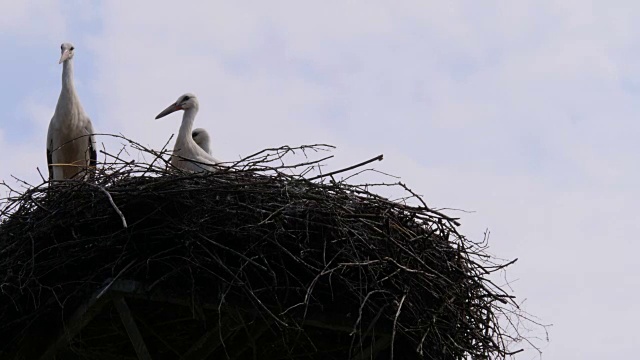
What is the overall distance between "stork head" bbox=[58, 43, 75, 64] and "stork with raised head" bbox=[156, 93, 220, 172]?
79 centimetres

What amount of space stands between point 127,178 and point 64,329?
86cm

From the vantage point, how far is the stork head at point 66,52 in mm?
10141

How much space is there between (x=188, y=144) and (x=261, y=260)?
2.97 metres

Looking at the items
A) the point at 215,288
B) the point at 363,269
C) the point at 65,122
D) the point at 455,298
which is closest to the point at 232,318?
the point at 215,288

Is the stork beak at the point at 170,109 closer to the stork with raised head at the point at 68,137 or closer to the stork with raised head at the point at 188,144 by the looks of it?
the stork with raised head at the point at 188,144

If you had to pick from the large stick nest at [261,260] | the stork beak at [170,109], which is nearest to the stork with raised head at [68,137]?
the stork beak at [170,109]

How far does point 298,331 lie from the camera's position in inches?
241

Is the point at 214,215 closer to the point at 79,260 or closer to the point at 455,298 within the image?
the point at 79,260

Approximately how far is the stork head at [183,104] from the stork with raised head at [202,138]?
20 cm

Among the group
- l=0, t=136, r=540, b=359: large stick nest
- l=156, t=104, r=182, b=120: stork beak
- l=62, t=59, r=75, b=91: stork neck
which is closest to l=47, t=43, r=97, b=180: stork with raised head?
l=62, t=59, r=75, b=91: stork neck

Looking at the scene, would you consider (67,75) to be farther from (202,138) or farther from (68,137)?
(202,138)

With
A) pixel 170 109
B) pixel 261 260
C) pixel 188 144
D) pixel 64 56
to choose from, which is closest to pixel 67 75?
pixel 64 56

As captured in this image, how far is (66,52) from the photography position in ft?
33.4

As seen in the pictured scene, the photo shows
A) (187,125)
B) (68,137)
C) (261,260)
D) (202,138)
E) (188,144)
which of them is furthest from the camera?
(202,138)
